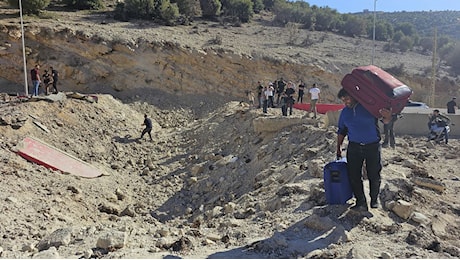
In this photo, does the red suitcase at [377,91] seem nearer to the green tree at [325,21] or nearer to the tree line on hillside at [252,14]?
the tree line on hillside at [252,14]

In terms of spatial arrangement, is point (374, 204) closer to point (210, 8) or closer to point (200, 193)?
point (200, 193)

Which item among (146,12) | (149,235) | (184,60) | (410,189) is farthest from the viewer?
(146,12)

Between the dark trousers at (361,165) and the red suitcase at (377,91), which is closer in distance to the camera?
the red suitcase at (377,91)

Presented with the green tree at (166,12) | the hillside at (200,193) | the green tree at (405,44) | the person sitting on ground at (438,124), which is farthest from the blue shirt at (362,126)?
the green tree at (405,44)

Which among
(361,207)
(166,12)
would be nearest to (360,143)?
(361,207)

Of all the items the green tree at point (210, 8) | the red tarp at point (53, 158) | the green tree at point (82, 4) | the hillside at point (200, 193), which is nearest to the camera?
the hillside at point (200, 193)

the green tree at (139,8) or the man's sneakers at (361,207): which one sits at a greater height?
the green tree at (139,8)

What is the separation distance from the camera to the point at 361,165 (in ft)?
17.4

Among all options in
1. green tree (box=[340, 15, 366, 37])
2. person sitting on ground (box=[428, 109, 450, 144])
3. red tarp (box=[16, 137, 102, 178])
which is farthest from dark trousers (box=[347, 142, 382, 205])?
green tree (box=[340, 15, 366, 37])

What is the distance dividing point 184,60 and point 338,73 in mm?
9086

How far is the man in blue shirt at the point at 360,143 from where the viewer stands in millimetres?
5164

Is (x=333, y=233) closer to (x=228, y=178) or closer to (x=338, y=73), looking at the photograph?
(x=228, y=178)

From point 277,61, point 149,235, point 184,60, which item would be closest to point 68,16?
point 184,60

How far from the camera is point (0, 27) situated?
62.6 feet
